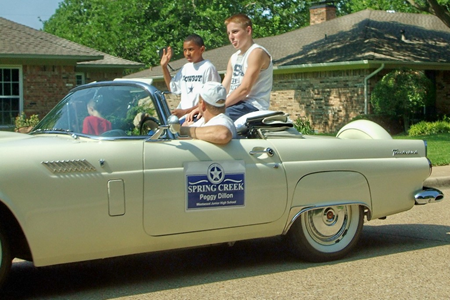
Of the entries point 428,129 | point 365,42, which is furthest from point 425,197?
point 365,42

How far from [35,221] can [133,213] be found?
0.70 meters

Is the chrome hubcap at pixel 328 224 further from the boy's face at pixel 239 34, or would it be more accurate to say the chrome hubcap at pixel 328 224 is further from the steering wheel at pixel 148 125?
the boy's face at pixel 239 34

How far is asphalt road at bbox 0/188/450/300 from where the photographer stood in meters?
5.02

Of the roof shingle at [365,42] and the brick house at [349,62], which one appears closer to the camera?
the brick house at [349,62]

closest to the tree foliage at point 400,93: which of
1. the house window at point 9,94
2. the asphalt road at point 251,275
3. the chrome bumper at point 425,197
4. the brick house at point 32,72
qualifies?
the brick house at point 32,72

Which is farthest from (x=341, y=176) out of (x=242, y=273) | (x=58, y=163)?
(x=58, y=163)

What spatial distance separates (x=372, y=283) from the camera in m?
5.28

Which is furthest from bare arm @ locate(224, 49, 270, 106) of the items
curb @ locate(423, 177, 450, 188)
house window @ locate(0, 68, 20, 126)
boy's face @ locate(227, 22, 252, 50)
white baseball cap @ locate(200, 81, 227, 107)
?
house window @ locate(0, 68, 20, 126)

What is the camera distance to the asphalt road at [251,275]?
5.02m

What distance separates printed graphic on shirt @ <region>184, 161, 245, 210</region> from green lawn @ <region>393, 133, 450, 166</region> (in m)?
9.26

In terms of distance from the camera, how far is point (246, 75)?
6.31 m

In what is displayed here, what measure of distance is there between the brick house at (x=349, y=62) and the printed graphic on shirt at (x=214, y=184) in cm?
1753

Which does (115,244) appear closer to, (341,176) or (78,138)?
(78,138)

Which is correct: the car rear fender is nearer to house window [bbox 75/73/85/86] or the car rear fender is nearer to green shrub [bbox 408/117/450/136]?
green shrub [bbox 408/117/450/136]
